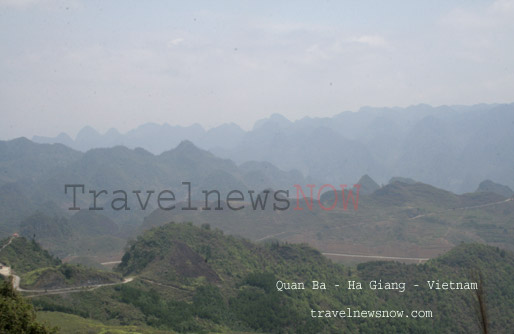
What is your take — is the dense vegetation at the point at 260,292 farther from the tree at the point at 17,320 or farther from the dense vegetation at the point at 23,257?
the tree at the point at 17,320

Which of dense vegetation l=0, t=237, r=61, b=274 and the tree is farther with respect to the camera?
dense vegetation l=0, t=237, r=61, b=274

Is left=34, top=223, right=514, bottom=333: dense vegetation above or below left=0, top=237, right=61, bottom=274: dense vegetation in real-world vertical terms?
below

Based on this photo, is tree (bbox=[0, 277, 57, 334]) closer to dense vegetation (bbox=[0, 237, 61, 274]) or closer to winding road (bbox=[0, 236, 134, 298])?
winding road (bbox=[0, 236, 134, 298])

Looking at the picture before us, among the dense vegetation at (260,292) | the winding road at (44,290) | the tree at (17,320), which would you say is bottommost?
the dense vegetation at (260,292)

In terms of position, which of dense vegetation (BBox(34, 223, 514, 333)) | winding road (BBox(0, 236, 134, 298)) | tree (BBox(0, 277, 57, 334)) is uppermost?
tree (BBox(0, 277, 57, 334))

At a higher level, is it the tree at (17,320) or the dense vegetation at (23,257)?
the tree at (17,320)

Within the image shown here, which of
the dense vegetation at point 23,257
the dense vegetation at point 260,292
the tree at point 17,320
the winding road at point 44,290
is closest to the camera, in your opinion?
the tree at point 17,320

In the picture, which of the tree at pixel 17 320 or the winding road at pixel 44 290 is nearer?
the tree at pixel 17 320

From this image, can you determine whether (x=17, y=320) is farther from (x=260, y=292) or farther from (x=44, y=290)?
(x=260, y=292)

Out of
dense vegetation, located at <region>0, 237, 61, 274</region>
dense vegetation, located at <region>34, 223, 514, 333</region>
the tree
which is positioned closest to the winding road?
dense vegetation, located at <region>0, 237, 61, 274</region>

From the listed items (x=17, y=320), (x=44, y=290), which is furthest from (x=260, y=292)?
(x=17, y=320)

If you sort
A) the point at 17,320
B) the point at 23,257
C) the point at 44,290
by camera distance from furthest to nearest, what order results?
the point at 23,257
the point at 44,290
the point at 17,320

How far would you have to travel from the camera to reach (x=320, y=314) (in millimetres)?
30422

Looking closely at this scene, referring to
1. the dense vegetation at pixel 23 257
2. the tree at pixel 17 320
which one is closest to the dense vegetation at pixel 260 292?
the dense vegetation at pixel 23 257
